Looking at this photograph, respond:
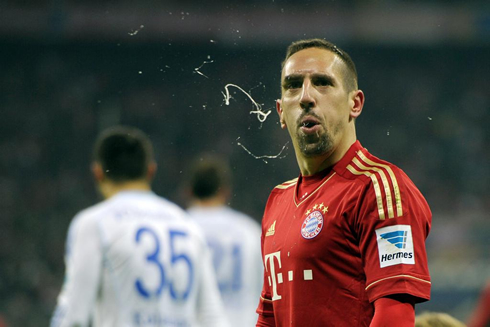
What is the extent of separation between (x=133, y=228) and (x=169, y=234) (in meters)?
0.22

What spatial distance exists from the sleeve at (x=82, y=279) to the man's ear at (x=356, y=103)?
1918 mm

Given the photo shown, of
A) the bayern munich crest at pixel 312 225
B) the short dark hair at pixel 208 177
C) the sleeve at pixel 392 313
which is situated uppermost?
the short dark hair at pixel 208 177

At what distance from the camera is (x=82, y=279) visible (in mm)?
3779

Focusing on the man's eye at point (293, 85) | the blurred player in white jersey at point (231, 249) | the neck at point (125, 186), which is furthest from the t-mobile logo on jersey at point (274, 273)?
the blurred player in white jersey at point (231, 249)

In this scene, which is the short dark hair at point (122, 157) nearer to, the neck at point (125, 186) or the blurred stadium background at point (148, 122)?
the neck at point (125, 186)

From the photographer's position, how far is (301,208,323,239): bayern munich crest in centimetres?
220

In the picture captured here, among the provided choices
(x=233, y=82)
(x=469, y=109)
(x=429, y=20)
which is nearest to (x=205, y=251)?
(x=233, y=82)

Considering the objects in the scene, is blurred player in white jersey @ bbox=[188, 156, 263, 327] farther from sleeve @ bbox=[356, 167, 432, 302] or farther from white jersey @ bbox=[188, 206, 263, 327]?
sleeve @ bbox=[356, 167, 432, 302]

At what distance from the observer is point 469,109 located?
16938mm

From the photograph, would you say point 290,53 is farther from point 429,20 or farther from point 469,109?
point 429,20

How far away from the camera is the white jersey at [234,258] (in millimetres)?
5988

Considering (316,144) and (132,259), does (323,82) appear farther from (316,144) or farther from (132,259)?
(132,259)

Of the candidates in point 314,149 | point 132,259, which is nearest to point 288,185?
point 314,149

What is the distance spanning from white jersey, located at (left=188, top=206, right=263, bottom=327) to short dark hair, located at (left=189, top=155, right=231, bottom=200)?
5.6 inches
